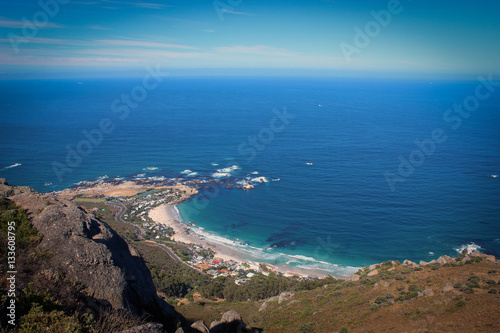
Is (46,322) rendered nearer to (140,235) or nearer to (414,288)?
(414,288)

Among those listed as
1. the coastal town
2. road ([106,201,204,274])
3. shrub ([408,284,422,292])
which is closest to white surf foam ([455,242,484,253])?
the coastal town

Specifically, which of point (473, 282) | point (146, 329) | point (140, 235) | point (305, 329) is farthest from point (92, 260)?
point (140, 235)

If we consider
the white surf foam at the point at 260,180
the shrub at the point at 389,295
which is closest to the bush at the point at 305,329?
the shrub at the point at 389,295

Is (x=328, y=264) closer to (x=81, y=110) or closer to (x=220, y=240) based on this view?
(x=220, y=240)

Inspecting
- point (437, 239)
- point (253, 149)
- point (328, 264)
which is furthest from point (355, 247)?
point (253, 149)

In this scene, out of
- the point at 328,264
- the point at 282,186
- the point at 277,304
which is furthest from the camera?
the point at 282,186

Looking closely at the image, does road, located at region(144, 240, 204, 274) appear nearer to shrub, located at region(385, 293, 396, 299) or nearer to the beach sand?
the beach sand

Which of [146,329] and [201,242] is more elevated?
[201,242]

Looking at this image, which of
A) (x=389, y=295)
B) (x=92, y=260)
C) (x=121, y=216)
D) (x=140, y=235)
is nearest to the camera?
(x=92, y=260)
